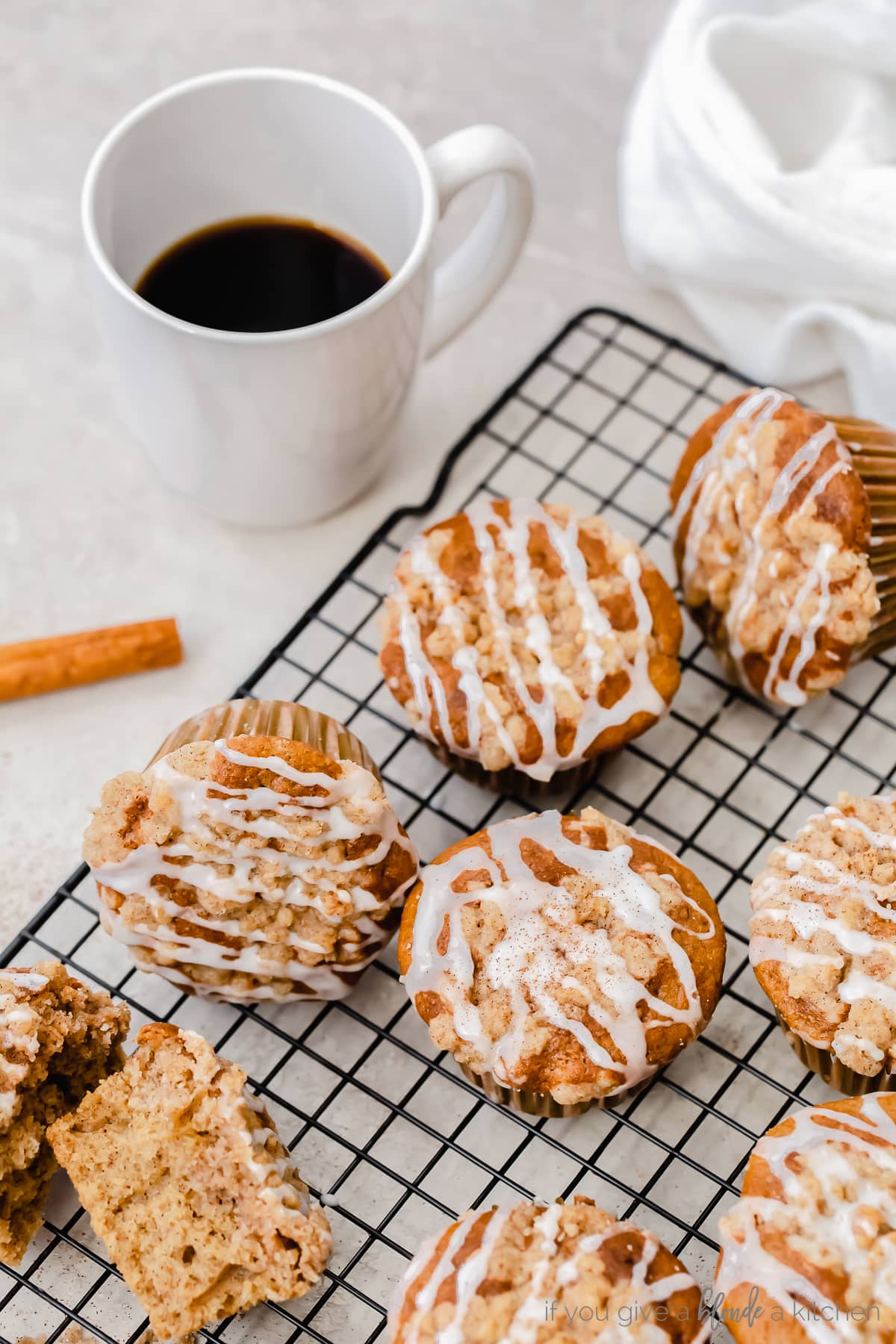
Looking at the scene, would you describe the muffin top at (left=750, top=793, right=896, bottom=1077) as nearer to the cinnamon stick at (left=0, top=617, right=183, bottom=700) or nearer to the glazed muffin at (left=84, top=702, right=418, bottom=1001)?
the glazed muffin at (left=84, top=702, right=418, bottom=1001)

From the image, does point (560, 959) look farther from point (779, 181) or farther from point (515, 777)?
point (779, 181)

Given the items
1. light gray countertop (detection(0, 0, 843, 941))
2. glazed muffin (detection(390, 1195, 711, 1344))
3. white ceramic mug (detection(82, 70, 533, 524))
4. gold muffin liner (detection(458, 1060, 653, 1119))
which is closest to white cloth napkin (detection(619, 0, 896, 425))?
light gray countertop (detection(0, 0, 843, 941))

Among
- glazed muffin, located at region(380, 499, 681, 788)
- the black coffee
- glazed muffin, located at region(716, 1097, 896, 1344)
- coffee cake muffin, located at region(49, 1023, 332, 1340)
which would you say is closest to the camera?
glazed muffin, located at region(716, 1097, 896, 1344)

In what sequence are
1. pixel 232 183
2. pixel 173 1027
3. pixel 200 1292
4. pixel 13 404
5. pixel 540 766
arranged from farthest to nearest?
pixel 13 404 → pixel 232 183 → pixel 540 766 → pixel 173 1027 → pixel 200 1292

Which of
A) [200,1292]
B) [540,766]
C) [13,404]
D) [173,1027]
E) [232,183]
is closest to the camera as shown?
[200,1292]

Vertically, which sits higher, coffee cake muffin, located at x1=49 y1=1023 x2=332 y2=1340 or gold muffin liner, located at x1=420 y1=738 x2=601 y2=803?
gold muffin liner, located at x1=420 y1=738 x2=601 y2=803

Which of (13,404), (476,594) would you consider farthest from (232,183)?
(476,594)

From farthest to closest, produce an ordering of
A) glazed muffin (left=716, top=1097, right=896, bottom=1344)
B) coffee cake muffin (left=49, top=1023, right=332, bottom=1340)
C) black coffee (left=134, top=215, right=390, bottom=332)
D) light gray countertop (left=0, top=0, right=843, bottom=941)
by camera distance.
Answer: light gray countertop (left=0, top=0, right=843, bottom=941) < black coffee (left=134, top=215, right=390, bottom=332) < coffee cake muffin (left=49, top=1023, right=332, bottom=1340) < glazed muffin (left=716, top=1097, right=896, bottom=1344)

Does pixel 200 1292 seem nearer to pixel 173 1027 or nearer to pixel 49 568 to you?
pixel 173 1027
